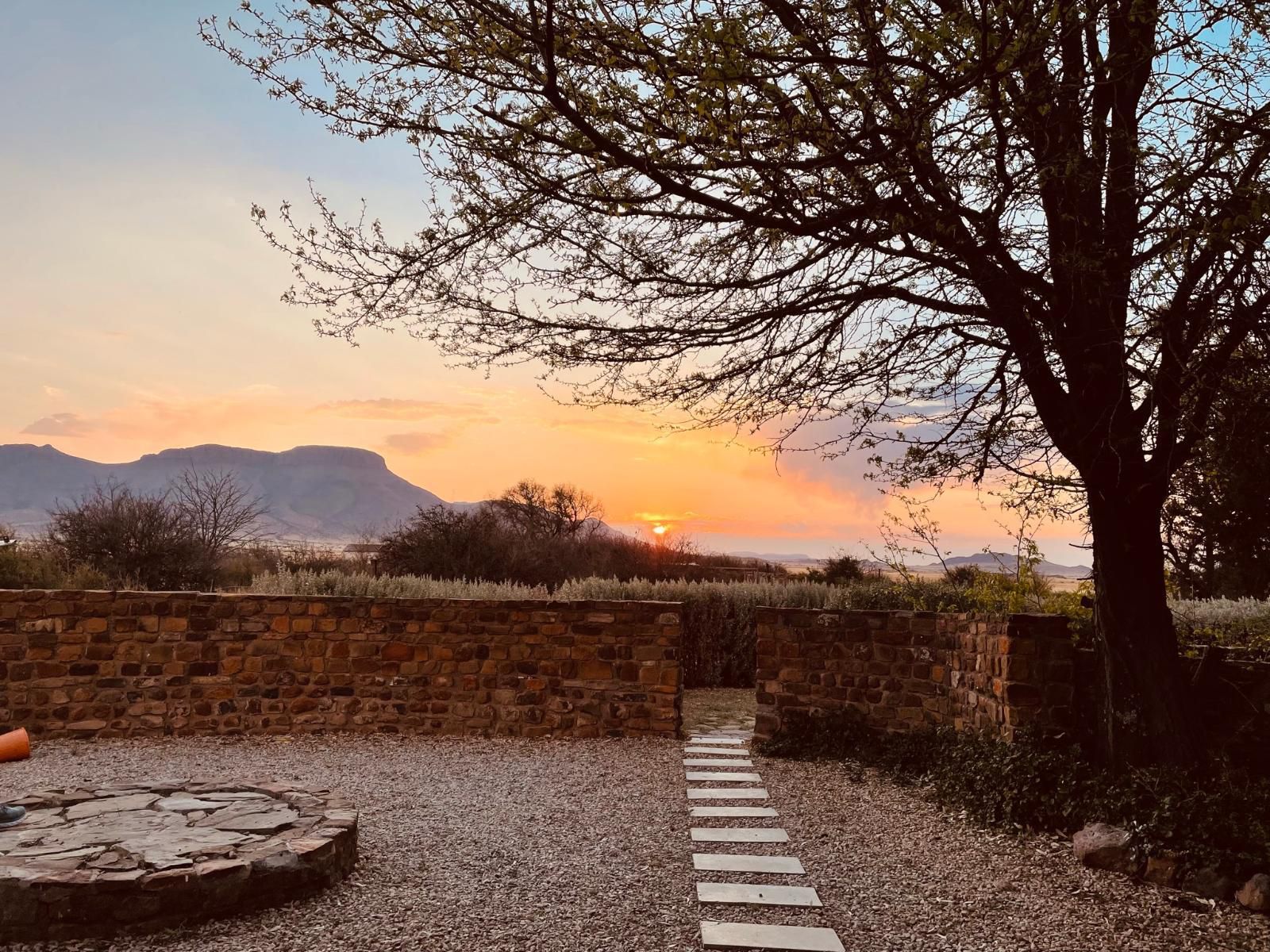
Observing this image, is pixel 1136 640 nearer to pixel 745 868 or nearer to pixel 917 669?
pixel 917 669

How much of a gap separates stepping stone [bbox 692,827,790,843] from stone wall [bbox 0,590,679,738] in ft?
9.99

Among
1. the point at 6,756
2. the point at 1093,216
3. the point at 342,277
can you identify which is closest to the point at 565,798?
the point at 342,277

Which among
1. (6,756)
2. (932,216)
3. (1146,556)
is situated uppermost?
(932,216)

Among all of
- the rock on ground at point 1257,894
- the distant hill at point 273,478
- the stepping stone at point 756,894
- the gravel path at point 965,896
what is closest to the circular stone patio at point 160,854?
the stepping stone at point 756,894

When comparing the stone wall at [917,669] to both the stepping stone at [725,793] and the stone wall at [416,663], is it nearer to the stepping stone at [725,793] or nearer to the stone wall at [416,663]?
the stone wall at [416,663]

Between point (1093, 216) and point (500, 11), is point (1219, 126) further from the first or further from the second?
point (500, 11)

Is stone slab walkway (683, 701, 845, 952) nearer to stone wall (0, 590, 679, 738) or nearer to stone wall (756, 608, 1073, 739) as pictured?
stone wall (756, 608, 1073, 739)

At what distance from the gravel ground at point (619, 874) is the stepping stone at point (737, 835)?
0.09 metres

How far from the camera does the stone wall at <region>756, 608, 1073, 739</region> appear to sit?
21.1 ft

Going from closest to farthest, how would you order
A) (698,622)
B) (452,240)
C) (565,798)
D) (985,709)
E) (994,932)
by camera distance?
(994,932), (452,240), (565,798), (985,709), (698,622)

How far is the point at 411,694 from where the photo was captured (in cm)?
880

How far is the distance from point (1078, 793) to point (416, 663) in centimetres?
568

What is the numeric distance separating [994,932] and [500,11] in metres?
4.90

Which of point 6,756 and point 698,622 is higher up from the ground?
point 698,622
